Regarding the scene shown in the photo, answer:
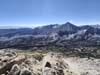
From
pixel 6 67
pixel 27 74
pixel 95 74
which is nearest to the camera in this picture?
pixel 27 74

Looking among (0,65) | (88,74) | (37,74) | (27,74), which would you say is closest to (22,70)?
(27,74)

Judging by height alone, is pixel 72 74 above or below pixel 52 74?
below

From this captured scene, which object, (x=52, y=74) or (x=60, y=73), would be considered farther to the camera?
(x=60, y=73)

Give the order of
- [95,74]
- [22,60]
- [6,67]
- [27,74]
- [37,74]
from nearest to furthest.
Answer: [27,74] → [37,74] → [6,67] → [22,60] → [95,74]

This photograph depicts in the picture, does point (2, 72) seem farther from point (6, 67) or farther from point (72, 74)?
point (72, 74)

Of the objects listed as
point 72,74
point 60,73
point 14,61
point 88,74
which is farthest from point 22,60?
point 88,74

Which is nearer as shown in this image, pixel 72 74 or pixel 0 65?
pixel 0 65

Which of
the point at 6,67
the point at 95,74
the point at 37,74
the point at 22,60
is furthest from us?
the point at 95,74

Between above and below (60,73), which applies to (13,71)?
above

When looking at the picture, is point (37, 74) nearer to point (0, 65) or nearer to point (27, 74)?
point (27, 74)
